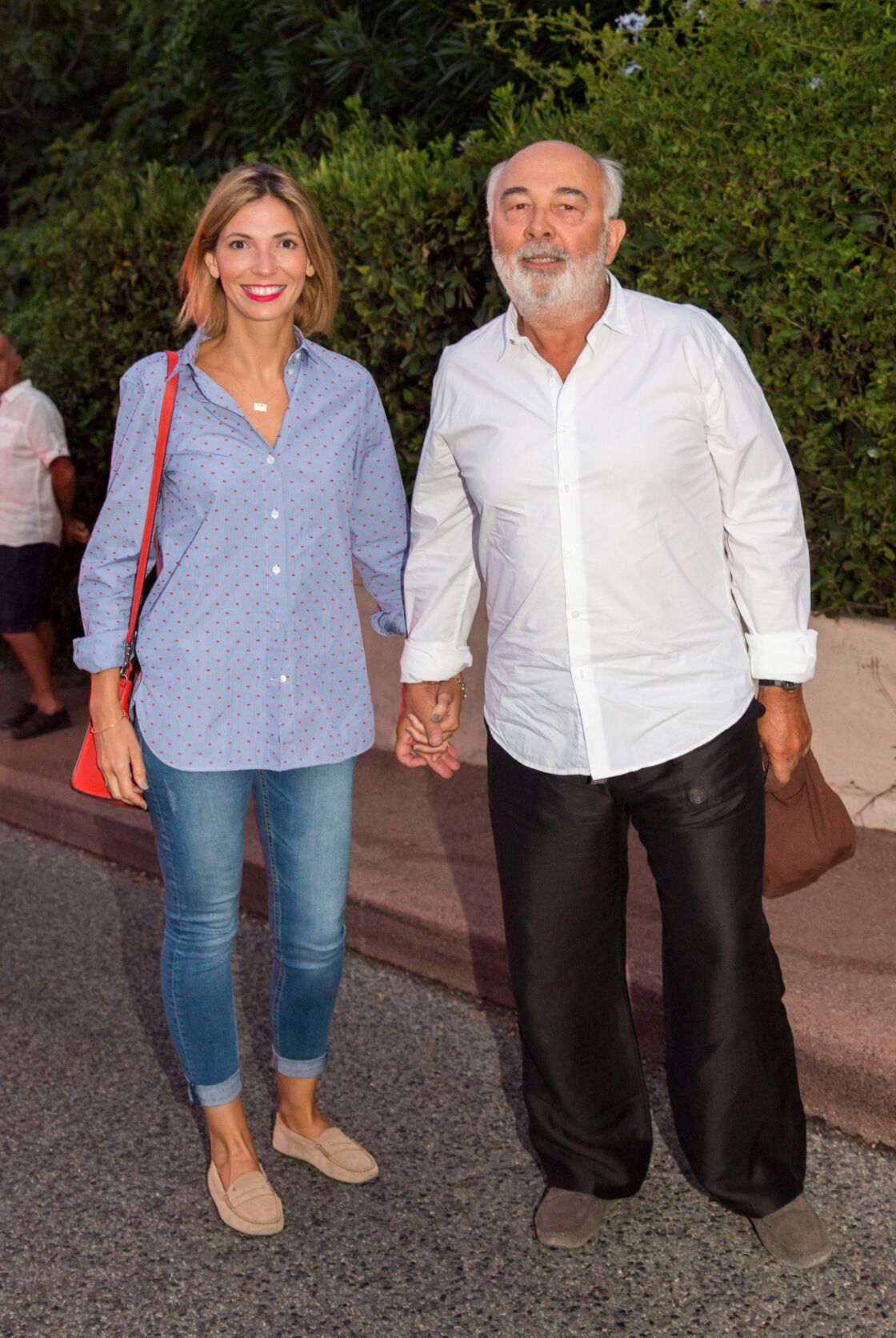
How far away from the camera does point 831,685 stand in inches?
199

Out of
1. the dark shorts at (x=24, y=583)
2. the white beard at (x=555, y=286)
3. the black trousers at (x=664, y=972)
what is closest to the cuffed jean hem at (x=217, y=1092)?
the black trousers at (x=664, y=972)

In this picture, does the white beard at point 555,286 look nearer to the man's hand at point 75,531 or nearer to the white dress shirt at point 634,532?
→ the white dress shirt at point 634,532

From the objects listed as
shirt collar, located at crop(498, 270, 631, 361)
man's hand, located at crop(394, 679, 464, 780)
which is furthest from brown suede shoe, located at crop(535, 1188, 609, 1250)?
shirt collar, located at crop(498, 270, 631, 361)

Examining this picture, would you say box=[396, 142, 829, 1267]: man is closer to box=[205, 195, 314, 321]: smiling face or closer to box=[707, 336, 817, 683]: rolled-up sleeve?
box=[707, 336, 817, 683]: rolled-up sleeve

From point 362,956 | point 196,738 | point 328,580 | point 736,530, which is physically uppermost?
point 736,530

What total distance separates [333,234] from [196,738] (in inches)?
151

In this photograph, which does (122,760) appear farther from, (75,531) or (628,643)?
(75,531)

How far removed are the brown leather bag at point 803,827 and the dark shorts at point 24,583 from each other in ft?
17.6

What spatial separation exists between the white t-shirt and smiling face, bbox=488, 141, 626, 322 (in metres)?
5.01

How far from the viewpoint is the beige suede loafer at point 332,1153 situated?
3404 millimetres

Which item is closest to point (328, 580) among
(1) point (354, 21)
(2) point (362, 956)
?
(2) point (362, 956)

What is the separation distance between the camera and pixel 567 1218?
10.1 feet

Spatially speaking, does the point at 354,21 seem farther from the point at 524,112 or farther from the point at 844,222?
the point at 844,222

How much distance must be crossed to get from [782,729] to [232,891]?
1215mm
